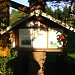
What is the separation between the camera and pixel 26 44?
1152 centimetres

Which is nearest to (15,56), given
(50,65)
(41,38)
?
(41,38)

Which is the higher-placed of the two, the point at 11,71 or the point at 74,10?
the point at 74,10

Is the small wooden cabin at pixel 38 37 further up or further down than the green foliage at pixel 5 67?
further up

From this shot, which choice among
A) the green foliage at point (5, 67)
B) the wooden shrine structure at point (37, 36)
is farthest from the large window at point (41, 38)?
the green foliage at point (5, 67)

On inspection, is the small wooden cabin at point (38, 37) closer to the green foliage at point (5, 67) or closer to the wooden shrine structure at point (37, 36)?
the wooden shrine structure at point (37, 36)

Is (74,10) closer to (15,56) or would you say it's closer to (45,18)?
(45,18)

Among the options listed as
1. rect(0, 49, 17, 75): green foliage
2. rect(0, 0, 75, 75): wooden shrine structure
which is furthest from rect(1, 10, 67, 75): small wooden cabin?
rect(0, 49, 17, 75): green foliage

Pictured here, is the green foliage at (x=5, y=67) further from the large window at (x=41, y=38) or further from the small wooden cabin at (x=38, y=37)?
the large window at (x=41, y=38)

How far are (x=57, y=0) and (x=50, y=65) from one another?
3.46 metres

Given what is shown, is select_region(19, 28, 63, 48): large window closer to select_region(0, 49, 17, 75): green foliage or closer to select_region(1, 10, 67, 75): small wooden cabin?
select_region(1, 10, 67, 75): small wooden cabin

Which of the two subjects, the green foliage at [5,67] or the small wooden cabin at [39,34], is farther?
the green foliage at [5,67]

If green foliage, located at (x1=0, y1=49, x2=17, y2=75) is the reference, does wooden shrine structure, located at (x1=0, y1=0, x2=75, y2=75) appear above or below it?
above

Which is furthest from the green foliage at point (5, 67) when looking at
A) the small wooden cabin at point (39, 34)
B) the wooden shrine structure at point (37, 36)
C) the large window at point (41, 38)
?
the large window at point (41, 38)

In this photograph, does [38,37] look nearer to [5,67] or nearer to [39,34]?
[39,34]
